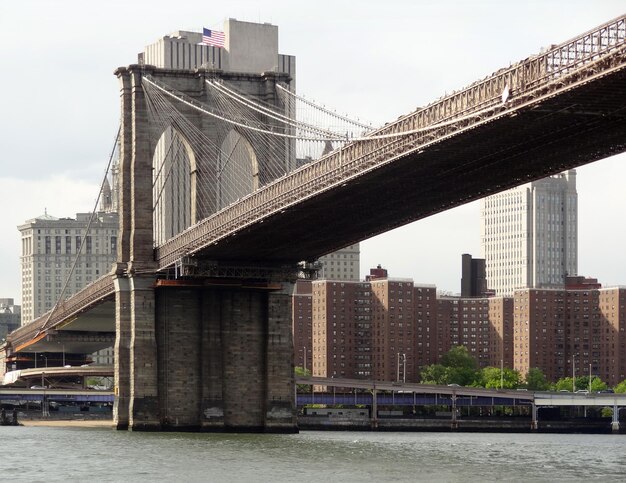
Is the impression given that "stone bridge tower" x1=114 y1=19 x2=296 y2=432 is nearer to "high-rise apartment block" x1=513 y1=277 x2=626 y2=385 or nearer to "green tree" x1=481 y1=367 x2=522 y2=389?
"green tree" x1=481 y1=367 x2=522 y2=389

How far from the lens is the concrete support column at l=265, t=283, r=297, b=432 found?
273 feet

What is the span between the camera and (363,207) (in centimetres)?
6938

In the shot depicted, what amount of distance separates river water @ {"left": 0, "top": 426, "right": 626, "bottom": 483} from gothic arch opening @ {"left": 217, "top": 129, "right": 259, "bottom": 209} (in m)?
12.8

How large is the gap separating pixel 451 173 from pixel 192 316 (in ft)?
77.9

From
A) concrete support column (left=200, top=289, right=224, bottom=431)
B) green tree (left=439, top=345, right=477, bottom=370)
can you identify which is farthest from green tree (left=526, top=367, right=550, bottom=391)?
concrete support column (left=200, top=289, right=224, bottom=431)

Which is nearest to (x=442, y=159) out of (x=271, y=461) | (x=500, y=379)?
(x=271, y=461)

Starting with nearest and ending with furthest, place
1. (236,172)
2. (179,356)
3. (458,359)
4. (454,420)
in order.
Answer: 1. (179,356)
2. (236,172)
3. (454,420)
4. (458,359)

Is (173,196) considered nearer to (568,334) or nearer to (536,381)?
(536,381)

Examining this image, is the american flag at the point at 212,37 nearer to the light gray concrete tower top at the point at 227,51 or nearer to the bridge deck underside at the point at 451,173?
the bridge deck underside at the point at 451,173

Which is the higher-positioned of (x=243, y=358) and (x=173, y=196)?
(x=173, y=196)

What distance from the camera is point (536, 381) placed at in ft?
577

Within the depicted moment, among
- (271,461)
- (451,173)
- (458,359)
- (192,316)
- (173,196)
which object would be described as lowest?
(458,359)

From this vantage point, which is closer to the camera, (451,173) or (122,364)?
(451,173)

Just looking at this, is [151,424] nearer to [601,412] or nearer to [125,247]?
[125,247]
